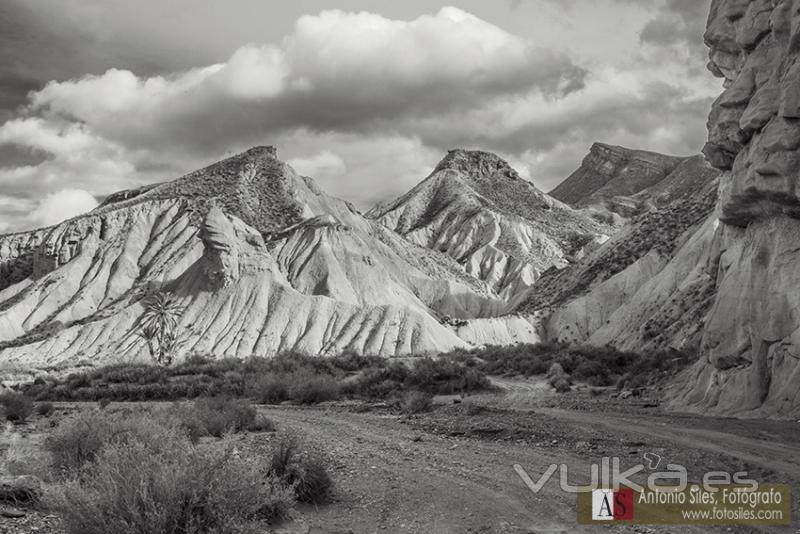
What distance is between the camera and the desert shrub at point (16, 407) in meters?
27.2

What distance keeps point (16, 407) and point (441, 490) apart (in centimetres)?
2264

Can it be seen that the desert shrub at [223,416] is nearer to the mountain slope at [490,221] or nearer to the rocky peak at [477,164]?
the mountain slope at [490,221]

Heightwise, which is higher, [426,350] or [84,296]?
[84,296]

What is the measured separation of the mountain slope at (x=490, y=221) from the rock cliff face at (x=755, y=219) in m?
94.9

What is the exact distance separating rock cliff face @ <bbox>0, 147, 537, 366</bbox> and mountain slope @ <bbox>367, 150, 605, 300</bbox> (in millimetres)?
11224

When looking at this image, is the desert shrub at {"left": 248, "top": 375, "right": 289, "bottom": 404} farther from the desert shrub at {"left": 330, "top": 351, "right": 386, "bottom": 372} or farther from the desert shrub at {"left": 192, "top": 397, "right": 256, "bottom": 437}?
the desert shrub at {"left": 330, "top": 351, "right": 386, "bottom": 372}

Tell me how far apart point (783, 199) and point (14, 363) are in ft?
236

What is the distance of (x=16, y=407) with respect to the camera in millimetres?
27609

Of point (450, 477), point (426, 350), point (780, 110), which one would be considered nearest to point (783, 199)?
point (780, 110)

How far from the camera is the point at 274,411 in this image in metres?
28.2

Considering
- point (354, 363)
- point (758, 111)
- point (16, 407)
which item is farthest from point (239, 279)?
point (758, 111)

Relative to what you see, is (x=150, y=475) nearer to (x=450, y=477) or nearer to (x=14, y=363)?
(x=450, y=477)

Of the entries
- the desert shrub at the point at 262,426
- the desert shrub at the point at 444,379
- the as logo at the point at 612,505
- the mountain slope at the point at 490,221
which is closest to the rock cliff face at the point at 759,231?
the as logo at the point at 612,505

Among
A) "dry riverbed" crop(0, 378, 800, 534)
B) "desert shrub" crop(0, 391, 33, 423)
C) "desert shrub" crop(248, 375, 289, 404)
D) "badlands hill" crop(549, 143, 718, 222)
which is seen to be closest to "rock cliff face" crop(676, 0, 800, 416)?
"dry riverbed" crop(0, 378, 800, 534)
